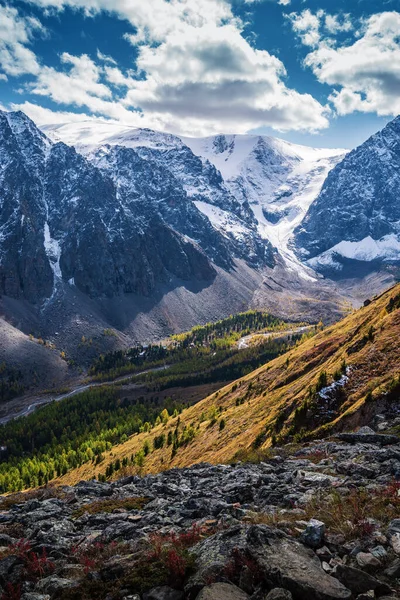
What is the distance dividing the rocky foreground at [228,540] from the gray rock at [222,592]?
0.03 m

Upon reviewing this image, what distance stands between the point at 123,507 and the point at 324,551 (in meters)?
16.3

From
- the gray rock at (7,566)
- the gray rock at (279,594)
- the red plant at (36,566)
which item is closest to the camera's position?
the gray rock at (279,594)

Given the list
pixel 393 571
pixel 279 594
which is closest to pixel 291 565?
pixel 279 594

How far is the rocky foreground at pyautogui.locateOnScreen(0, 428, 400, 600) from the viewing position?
11.3m

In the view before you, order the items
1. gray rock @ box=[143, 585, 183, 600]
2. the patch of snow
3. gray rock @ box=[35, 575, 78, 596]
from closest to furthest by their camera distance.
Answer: gray rock @ box=[143, 585, 183, 600] → gray rock @ box=[35, 575, 78, 596] → the patch of snow

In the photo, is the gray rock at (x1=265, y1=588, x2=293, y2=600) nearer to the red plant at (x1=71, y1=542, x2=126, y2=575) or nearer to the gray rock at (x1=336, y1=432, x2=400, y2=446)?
the red plant at (x1=71, y1=542, x2=126, y2=575)

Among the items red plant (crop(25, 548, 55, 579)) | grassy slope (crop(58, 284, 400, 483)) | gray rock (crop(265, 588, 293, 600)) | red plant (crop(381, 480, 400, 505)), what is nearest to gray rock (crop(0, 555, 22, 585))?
red plant (crop(25, 548, 55, 579))

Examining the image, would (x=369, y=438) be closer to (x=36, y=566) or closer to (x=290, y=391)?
(x=36, y=566)

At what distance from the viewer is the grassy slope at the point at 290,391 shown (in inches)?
2062

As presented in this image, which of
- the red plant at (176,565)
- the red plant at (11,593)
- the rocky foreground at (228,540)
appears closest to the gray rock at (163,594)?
the rocky foreground at (228,540)

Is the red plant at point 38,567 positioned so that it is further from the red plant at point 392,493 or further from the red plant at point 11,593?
the red plant at point 392,493

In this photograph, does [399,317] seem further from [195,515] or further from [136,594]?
[136,594]

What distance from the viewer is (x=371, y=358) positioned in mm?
56375

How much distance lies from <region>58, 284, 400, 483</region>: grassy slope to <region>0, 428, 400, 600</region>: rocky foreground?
86.5 ft
